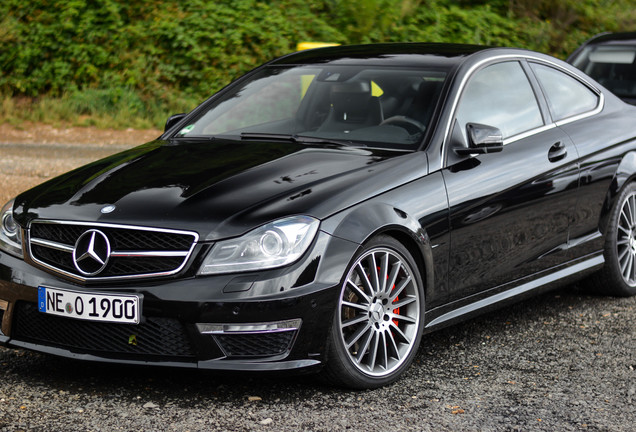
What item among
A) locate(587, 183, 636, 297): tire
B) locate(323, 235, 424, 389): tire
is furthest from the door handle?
locate(323, 235, 424, 389): tire

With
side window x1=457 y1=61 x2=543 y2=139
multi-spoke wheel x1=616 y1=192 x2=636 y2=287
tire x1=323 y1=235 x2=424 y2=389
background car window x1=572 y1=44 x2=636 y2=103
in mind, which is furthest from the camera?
background car window x1=572 y1=44 x2=636 y2=103

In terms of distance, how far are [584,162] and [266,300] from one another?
270 centimetres

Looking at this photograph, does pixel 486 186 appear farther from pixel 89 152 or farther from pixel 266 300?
pixel 89 152

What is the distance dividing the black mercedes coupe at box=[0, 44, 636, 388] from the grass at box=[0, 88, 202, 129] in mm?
7910

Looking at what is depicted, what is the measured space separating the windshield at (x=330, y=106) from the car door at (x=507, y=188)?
0.25 metres

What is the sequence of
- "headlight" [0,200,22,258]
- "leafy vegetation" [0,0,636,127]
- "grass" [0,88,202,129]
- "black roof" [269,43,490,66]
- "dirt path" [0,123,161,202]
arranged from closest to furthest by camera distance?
1. "headlight" [0,200,22,258]
2. "black roof" [269,43,490,66]
3. "dirt path" [0,123,161,202]
4. "grass" [0,88,202,129]
5. "leafy vegetation" [0,0,636,127]

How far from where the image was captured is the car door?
16.5 feet

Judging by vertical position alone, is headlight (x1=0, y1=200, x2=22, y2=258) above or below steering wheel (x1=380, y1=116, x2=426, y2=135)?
below

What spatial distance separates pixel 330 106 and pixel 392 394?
1777 mm

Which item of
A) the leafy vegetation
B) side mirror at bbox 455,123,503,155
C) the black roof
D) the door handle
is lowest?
A: the leafy vegetation

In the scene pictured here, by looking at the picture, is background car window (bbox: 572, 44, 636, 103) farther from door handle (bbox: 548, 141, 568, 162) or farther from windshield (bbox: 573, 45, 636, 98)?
door handle (bbox: 548, 141, 568, 162)

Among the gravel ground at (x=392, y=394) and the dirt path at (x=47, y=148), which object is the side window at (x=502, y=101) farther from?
the dirt path at (x=47, y=148)

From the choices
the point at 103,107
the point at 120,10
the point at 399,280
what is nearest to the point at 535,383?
the point at 399,280

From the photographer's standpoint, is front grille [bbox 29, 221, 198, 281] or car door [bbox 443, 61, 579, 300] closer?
front grille [bbox 29, 221, 198, 281]
